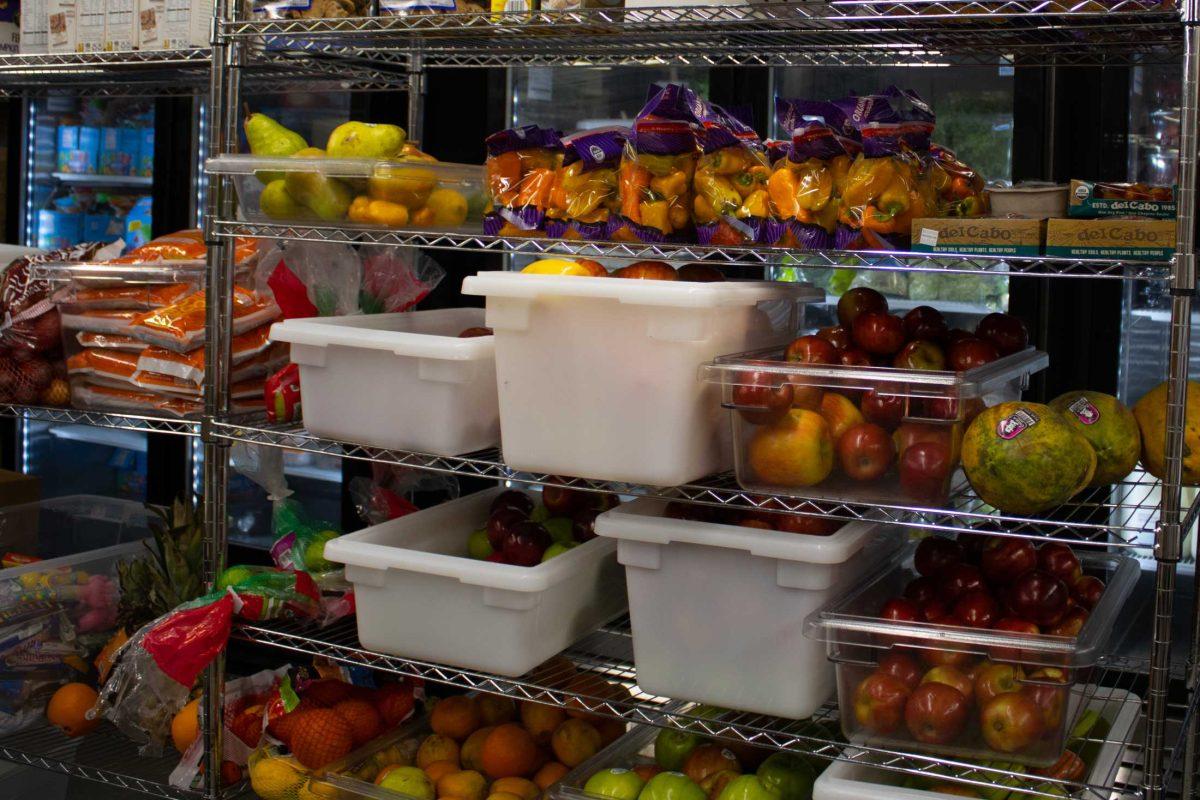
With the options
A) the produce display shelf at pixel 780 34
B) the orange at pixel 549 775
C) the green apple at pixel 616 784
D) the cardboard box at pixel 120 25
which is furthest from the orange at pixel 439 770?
the cardboard box at pixel 120 25

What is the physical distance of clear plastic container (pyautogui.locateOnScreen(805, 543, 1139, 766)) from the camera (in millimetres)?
→ 1681

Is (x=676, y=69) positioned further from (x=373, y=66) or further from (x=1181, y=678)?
(x=1181, y=678)

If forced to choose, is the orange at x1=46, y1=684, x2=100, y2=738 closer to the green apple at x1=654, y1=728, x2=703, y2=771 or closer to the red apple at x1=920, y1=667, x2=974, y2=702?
the green apple at x1=654, y1=728, x2=703, y2=771

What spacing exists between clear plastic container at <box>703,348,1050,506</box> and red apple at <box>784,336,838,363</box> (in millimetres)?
27

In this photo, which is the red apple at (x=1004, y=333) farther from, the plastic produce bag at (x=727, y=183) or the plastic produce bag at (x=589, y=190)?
the plastic produce bag at (x=589, y=190)

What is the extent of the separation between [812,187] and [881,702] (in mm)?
715

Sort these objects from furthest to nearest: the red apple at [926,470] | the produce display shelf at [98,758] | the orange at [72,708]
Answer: the orange at [72,708] < the produce display shelf at [98,758] < the red apple at [926,470]

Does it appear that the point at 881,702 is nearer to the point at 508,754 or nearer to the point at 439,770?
the point at 508,754

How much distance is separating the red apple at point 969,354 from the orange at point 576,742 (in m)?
0.87

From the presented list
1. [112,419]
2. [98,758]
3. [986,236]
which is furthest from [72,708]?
[986,236]

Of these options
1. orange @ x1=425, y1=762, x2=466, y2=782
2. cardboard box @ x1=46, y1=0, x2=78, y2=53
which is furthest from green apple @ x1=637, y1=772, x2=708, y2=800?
cardboard box @ x1=46, y1=0, x2=78, y2=53

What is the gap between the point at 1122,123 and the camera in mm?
2316

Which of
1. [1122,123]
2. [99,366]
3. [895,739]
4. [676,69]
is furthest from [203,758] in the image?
[1122,123]

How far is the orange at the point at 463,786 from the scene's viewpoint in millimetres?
2127
